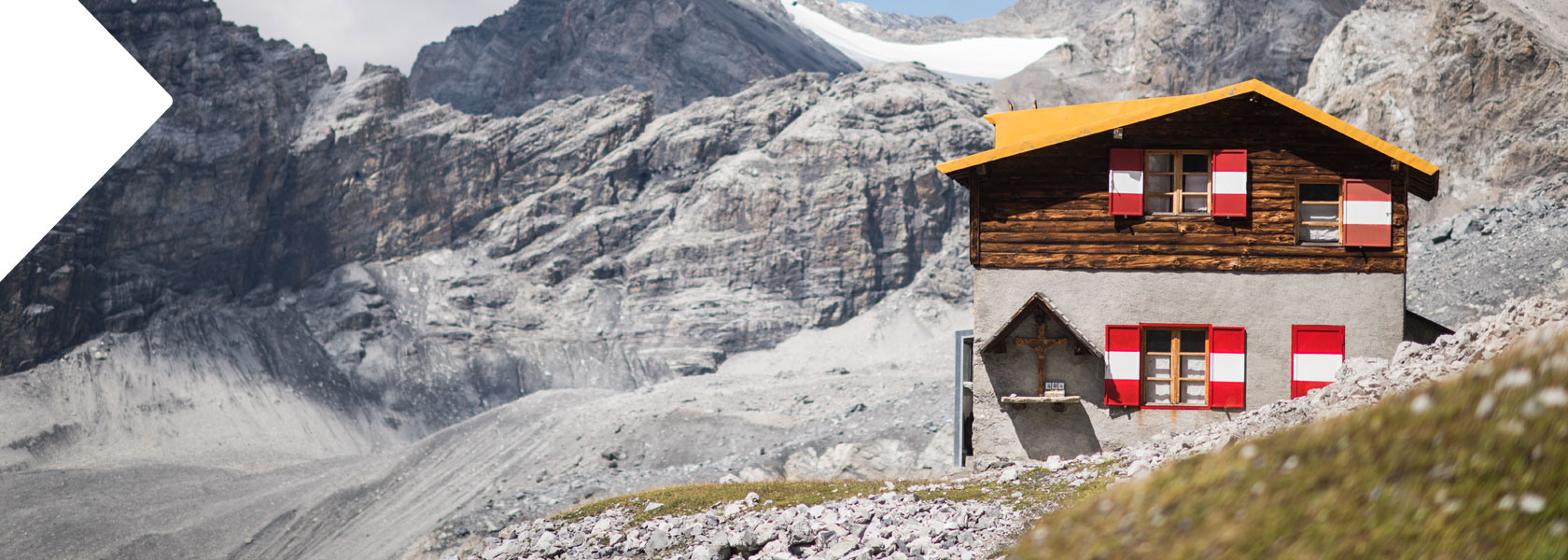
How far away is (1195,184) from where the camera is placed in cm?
1989

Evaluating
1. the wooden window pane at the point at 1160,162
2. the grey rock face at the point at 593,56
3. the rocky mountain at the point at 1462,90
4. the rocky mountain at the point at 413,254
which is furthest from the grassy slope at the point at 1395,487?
the grey rock face at the point at 593,56

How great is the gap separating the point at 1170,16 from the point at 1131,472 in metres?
144

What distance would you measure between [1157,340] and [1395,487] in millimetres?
16550

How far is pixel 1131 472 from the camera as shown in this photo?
47.1 ft

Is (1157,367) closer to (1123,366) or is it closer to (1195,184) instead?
(1123,366)

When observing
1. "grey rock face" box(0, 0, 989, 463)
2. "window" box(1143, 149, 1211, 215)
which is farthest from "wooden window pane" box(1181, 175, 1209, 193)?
"grey rock face" box(0, 0, 989, 463)

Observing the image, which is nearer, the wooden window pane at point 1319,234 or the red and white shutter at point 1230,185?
the red and white shutter at point 1230,185

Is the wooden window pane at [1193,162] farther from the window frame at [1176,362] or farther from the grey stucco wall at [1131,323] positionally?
the window frame at [1176,362]

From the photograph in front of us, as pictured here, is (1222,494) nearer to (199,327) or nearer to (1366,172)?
(1366,172)

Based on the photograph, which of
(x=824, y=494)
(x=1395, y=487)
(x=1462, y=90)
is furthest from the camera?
(x=1462, y=90)

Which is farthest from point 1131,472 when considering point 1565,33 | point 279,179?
point 279,179

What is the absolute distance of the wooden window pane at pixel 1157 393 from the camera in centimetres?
1967

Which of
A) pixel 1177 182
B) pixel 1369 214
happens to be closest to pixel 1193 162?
pixel 1177 182

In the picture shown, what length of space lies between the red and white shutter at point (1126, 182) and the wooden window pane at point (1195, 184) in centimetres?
99
